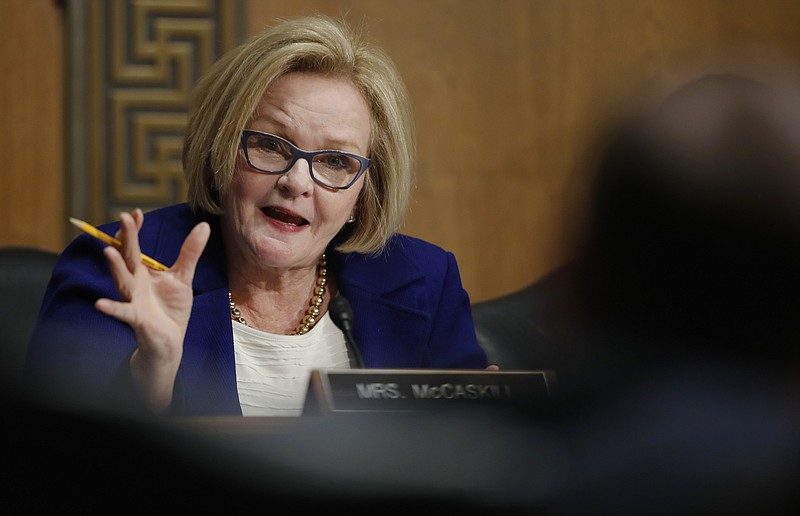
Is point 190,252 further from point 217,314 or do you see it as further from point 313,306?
point 313,306

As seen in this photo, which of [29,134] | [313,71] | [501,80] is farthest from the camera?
[501,80]

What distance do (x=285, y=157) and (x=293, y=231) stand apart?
103mm

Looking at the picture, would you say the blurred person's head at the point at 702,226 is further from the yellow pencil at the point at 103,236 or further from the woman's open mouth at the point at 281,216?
the woman's open mouth at the point at 281,216

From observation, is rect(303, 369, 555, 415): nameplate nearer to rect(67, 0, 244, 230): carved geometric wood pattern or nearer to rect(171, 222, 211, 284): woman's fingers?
rect(171, 222, 211, 284): woman's fingers

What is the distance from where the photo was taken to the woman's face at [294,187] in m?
1.44

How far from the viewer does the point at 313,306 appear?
1563mm

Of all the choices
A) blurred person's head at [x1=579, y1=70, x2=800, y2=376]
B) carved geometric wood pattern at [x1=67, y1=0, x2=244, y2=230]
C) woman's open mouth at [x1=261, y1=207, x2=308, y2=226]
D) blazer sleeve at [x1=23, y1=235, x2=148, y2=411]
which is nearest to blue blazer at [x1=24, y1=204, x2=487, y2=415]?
blazer sleeve at [x1=23, y1=235, x2=148, y2=411]

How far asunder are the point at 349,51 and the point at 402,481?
1210 millimetres

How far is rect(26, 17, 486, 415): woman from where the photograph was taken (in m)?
1.42

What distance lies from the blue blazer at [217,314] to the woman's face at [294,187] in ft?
0.27

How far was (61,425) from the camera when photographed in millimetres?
366

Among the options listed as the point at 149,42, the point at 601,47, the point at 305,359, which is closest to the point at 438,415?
the point at 305,359

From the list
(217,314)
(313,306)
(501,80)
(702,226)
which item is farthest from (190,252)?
(501,80)

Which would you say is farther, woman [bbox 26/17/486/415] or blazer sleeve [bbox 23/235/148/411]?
woman [bbox 26/17/486/415]
